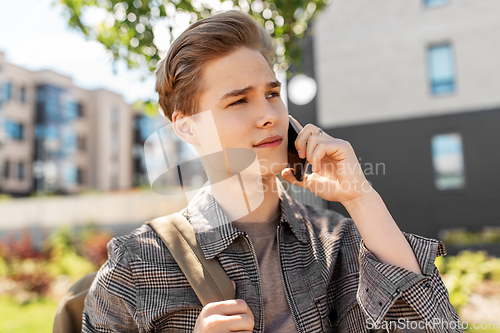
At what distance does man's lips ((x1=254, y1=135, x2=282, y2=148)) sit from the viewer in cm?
150

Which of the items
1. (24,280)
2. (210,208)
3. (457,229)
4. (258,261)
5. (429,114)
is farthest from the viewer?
(429,114)

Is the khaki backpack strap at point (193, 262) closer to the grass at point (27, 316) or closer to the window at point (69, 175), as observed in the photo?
the grass at point (27, 316)

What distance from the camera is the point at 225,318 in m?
1.17

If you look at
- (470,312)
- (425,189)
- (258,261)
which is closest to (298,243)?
(258,261)

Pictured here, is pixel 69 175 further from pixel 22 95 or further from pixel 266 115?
pixel 266 115

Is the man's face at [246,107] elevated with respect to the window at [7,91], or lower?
lower

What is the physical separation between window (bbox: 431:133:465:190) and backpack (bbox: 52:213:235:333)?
10077mm

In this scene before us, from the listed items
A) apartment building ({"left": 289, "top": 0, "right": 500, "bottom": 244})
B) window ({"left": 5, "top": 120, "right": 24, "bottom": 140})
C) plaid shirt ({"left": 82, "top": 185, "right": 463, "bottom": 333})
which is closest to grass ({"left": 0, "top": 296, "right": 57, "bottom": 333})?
plaid shirt ({"left": 82, "top": 185, "right": 463, "bottom": 333})

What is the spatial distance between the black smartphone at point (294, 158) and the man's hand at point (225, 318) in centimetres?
65

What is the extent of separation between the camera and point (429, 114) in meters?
10.7

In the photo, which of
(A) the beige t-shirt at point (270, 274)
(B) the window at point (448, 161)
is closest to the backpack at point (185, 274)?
(A) the beige t-shirt at point (270, 274)

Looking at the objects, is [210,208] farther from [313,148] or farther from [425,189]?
[425,189]

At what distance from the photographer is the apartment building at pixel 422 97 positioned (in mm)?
9844

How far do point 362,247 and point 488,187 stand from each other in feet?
34.7
